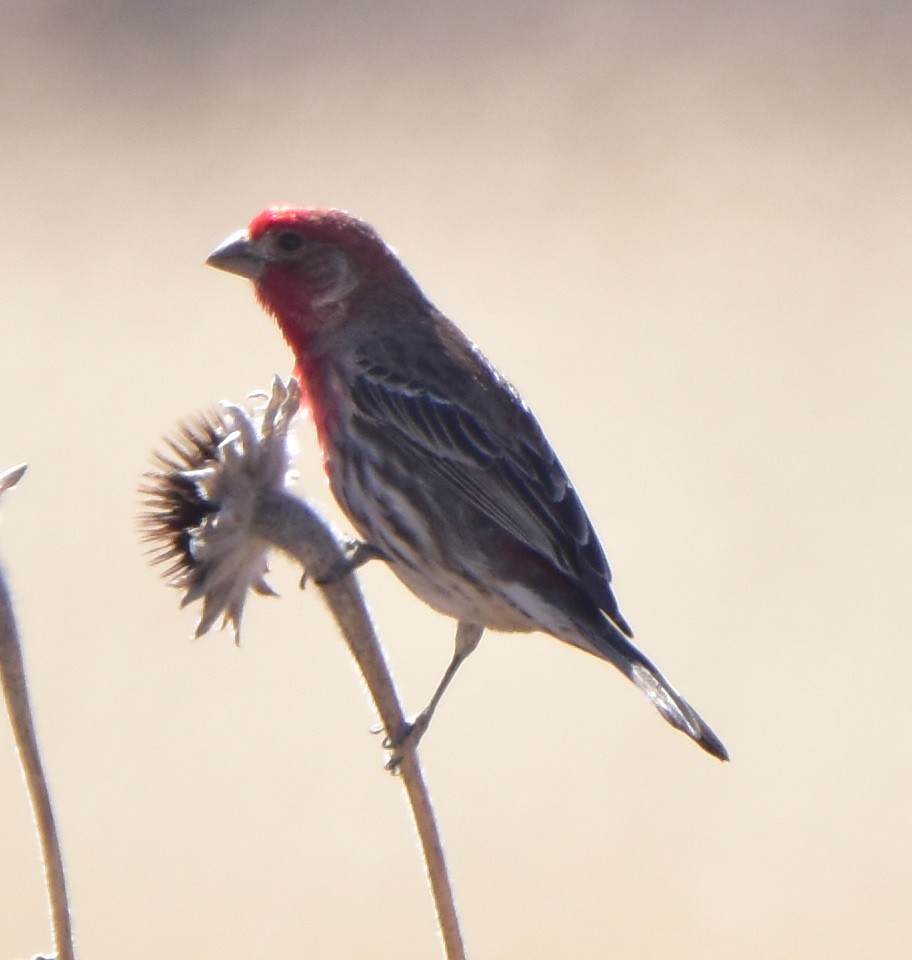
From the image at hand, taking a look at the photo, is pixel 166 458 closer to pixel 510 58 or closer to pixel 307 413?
pixel 307 413

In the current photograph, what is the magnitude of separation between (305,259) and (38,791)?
8.47ft

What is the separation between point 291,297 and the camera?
5.34m

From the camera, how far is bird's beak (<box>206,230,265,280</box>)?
525 cm

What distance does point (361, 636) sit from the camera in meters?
3.41

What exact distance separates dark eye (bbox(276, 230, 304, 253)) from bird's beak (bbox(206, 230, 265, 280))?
0.26ft

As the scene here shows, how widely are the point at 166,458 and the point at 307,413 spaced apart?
1.17 metres

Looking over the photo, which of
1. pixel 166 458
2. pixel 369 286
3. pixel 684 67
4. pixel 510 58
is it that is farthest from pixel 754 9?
pixel 166 458

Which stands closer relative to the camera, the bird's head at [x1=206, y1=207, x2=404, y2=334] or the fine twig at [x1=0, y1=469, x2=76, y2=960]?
the fine twig at [x1=0, y1=469, x2=76, y2=960]

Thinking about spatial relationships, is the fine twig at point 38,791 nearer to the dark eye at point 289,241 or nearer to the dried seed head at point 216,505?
the dried seed head at point 216,505

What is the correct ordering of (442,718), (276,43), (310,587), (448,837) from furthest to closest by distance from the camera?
(276,43)
(442,718)
(448,837)
(310,587)

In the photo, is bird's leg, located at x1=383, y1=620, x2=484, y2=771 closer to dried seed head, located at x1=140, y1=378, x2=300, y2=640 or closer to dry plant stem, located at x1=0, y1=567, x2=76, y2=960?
dried seed head, located at x1=140, y1=378, x2=300, y2=640

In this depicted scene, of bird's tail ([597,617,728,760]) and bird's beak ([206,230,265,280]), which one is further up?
bird's beak ([206,230,265,280])

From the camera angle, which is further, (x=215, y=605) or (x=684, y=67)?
(x=684, y=67)

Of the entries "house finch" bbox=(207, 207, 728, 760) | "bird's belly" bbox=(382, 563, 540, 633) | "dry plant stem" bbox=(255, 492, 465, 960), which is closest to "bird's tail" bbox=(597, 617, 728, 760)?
"house finch" bbox=(207, 207, 728, 760)
